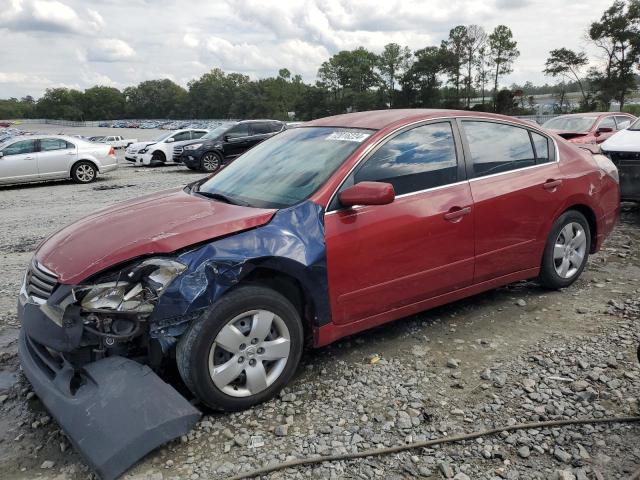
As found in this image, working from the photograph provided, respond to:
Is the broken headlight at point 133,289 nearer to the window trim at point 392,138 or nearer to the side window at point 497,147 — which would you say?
the window trim at point 392,138

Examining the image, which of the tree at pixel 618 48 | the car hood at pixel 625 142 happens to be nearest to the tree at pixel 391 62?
the tree at pixel 618 48

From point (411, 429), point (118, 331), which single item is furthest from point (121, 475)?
point (411, 429)

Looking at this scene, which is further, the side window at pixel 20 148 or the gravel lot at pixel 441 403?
the side window at pixel 20 148

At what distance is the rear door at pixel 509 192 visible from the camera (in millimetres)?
4168

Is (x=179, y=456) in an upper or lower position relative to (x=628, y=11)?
lower

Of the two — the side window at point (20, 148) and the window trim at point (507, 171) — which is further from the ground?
→ the window trim at point (507, 171)

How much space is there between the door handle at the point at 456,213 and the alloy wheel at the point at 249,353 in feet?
4.79

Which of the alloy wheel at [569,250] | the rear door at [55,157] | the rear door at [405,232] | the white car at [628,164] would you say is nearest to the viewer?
the rear door at [405,232]

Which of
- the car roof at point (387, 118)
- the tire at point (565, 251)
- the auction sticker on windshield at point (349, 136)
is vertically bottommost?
the tire at point (565, 251)

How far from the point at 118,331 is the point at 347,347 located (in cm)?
168

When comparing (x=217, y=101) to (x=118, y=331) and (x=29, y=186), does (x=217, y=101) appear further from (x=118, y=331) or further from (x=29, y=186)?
(x=118, y=331)

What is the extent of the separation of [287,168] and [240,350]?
139cm

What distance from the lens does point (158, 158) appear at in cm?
2072

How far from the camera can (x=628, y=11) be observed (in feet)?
A: 137
